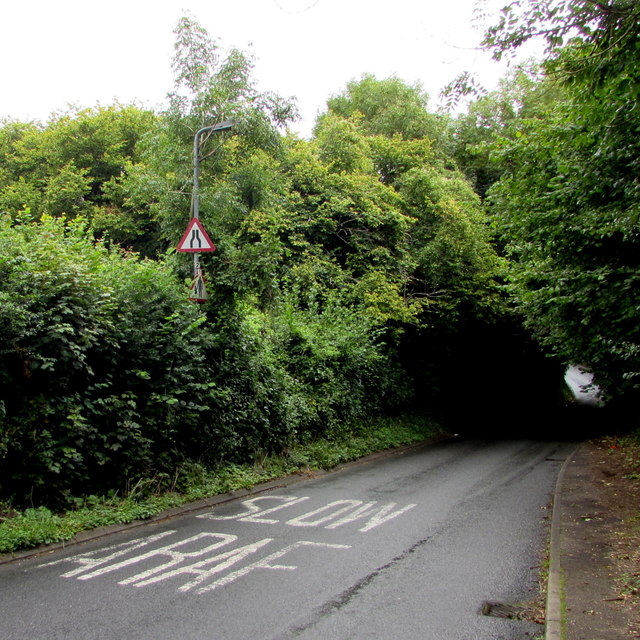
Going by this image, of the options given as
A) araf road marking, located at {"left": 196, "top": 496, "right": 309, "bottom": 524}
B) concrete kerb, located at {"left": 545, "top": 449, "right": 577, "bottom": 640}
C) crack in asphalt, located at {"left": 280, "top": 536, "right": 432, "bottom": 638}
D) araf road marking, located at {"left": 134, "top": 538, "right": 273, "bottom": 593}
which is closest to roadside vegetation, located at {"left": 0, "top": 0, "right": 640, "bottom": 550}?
araf road marking, located at {"left": 196, "top": 496, "right": 309, "bottom": 524}

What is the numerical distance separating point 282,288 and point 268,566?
1203 cm

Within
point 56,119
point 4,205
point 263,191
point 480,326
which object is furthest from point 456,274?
point 56,119

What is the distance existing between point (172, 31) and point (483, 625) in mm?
11769

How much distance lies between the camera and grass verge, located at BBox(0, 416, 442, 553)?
666cm

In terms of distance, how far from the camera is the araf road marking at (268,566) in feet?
18.3

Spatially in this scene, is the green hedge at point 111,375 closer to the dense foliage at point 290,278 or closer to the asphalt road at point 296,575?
the dense foliage at point 290,278

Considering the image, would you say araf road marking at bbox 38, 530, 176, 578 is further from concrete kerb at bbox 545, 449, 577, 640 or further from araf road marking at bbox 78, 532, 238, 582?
concrete kerb at bbox 545, 449, 577, 640

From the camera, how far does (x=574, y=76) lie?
18.9 feet

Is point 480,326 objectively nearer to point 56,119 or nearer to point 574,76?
point 574,76

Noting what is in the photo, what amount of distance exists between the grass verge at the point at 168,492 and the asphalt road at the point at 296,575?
31 centimetres

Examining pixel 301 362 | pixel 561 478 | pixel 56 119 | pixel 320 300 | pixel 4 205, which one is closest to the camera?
pixel 561 478

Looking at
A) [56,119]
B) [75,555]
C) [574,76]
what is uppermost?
[56,119]

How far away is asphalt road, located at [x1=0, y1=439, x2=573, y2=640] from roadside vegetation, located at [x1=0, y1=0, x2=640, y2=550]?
119cm

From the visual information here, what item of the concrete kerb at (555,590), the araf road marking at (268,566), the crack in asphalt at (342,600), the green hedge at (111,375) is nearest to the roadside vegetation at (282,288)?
the green hedge at (111,375)
